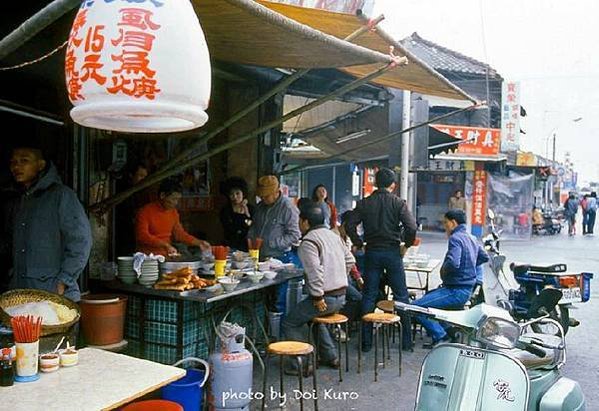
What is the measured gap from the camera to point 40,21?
2213 millimetres

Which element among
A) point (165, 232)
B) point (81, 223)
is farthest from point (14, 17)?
point (165, 232)

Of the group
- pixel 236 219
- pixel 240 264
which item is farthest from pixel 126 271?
pixel 236 219

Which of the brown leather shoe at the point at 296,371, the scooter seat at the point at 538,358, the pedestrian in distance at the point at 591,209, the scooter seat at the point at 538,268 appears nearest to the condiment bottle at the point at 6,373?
the scooter seat at the point at 538,358

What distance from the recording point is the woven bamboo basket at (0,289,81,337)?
3486 millimetres

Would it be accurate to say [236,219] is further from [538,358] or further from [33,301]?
[538,358]

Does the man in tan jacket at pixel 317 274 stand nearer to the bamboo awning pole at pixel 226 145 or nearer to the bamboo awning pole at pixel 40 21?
the bamboo awning pole at pixel 226 145

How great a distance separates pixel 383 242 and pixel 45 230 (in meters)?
3.72

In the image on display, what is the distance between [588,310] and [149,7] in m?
9.32

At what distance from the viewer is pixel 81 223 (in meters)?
4.34

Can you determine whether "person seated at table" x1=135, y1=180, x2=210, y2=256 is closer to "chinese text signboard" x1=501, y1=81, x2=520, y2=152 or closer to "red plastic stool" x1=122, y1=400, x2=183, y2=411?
"red plastic stool" x1=122, y1=400, x2=183, y2=411

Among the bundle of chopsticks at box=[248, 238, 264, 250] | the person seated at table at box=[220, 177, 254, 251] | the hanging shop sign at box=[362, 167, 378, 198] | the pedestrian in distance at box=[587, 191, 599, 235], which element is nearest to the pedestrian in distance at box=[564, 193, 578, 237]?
the pedestrian in distance at box=[587, 191, 599, 235]

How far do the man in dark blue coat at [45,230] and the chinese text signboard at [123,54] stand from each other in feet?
7.46

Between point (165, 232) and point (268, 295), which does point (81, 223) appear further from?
point (268, 295)

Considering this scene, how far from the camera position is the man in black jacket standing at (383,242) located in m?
6.56
